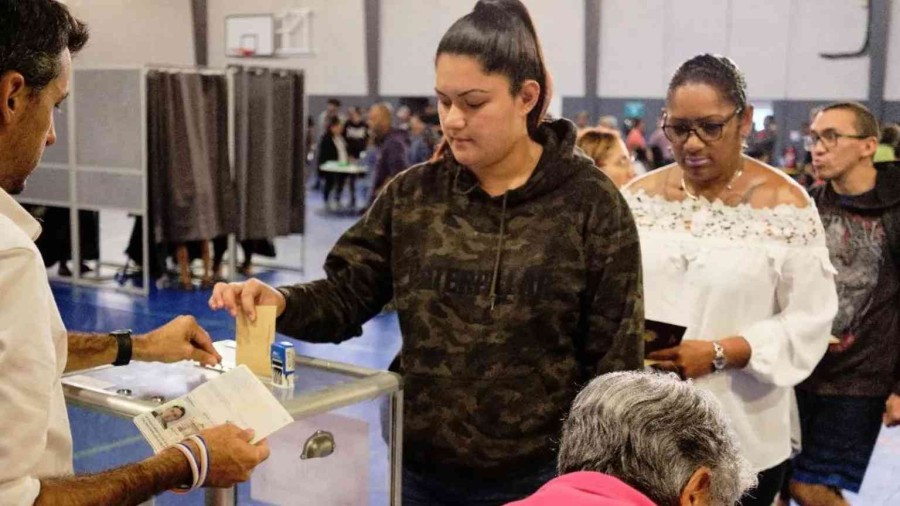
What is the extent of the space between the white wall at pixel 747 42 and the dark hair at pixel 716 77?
1381 cm

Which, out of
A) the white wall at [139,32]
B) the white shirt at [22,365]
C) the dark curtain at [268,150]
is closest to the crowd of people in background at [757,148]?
the dark curtain at [268,150]

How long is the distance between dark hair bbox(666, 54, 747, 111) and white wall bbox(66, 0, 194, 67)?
1594 centimetres

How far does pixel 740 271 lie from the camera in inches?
89.5

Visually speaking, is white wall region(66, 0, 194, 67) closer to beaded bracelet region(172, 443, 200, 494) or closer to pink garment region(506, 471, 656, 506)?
beaded bracelet region(172, 443, 200, 494)

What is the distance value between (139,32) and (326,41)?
11.8 feet

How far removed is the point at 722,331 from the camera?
231 centimetres

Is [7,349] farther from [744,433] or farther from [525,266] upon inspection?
[744,433]

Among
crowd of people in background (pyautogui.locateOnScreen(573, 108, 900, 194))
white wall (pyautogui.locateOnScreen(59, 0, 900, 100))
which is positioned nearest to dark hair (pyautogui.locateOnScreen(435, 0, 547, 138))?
crowd of people in background (pyautogui.locateOnScreen(573, 108, 900, 194))

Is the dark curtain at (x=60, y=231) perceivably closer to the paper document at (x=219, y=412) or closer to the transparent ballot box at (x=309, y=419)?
the transparent ballot box at (x=309, y=419)

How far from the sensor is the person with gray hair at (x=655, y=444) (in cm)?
128

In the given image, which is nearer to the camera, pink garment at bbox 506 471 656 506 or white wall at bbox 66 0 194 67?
pink garment at bbox 506 471 656 506

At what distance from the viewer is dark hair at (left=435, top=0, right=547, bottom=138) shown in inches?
68.9

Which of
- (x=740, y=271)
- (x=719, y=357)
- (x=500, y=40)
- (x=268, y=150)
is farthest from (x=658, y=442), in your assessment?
(x=268, y=150)

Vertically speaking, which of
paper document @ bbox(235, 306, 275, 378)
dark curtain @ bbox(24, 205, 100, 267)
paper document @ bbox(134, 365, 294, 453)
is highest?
paper document @ bbox(235, 306, 275, 378)
